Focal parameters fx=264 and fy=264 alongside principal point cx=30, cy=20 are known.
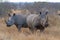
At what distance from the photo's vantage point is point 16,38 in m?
9.79

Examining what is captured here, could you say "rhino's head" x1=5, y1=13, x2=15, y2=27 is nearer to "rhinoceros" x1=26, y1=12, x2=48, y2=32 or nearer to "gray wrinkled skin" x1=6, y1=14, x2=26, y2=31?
"gray wrinkled skin" x1=6, y1=14, x2=26, y2=31

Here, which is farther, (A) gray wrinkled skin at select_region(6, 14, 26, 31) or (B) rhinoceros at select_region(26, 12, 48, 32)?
(A) gray wrinkled skin at select_region(6, 14, 26, 31)

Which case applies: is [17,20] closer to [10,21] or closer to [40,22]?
[10,21]

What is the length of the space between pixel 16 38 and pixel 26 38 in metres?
0.40

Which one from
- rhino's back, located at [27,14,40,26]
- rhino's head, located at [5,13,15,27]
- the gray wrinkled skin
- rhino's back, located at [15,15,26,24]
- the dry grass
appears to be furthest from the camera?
rhino's back, located at [15,15,26,24]

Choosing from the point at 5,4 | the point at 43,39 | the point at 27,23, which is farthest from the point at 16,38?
the point at 5,4

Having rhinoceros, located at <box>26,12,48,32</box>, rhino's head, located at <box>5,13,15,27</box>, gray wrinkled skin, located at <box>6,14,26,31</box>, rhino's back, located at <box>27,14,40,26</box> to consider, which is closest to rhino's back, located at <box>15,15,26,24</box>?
gray wrinkled skin, located at <box>6,14,26,31</box>

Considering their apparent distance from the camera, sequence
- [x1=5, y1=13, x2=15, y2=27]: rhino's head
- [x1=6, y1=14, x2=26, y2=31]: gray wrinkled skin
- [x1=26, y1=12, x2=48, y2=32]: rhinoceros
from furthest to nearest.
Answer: [x1=6, y1=14, x2=26, y2=31]: gray wrinkled skin, [x1=5, y1=13, x2=15, y2=27]: rhino's head, [x1=26, y1=12, x2=48, y2=32]: rhinoceros

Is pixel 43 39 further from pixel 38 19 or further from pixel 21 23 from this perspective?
pixel 21 23

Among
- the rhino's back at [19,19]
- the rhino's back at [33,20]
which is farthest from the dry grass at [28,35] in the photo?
the rhino's back at [19,19]

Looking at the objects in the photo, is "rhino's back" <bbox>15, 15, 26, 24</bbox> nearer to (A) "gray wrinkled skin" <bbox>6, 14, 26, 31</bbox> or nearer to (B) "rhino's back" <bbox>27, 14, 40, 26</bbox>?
(A) "gray wrinkled skin" <bbox>6, 14, 26, 31</bbox>

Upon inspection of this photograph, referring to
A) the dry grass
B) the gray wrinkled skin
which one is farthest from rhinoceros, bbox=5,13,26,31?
the dry grass

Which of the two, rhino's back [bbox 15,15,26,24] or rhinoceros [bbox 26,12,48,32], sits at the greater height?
rhinoceros [bbox 26,12,48,32]

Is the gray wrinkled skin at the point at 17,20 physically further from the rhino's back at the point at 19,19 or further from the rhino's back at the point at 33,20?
the rhino's back at the point at 33,20
